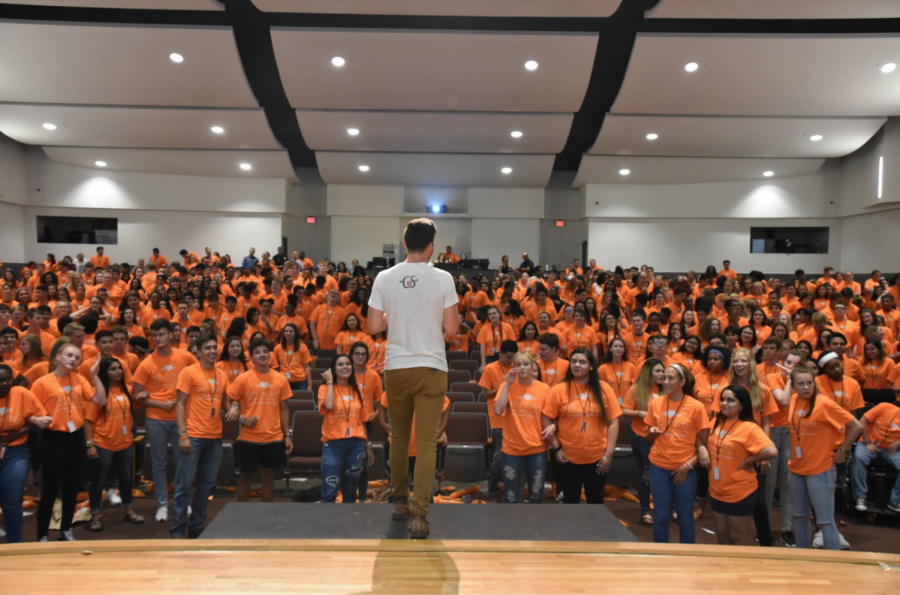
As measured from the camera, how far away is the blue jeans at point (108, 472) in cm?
568

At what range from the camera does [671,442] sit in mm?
4730

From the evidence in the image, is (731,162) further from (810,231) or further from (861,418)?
(861,418)

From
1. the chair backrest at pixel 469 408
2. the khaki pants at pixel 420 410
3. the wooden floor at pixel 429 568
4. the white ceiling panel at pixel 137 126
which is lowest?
the chair backrest at pixel 469 408

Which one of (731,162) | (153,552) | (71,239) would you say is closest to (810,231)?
(731,162)

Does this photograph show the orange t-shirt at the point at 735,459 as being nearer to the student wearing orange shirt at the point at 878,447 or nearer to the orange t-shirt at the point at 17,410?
the student wearing orange shirt at the point at 878,447

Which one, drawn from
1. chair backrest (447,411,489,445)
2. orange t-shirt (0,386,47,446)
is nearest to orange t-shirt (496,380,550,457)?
chair backrest (447,411,489,445)

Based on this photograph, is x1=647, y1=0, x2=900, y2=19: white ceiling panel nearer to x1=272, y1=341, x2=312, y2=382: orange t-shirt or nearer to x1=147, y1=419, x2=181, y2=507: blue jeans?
x1=272, y1=341, x2=312, y2=382: orange t-shirt

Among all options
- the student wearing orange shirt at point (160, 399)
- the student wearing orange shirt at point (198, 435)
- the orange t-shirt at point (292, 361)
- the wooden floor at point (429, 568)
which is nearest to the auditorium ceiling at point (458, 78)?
the orange t-shirt at point (292, 361)

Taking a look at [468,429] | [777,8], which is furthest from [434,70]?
[468,429]

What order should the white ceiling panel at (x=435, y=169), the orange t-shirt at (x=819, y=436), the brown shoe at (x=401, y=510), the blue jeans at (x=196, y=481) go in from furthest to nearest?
the white ceiling panel at (x=435, y=169)
the blue jeans at (x=196, y=481)
the orange t-shirt at (x=819, y=436)
the brown shoe at (x=401, y=510)

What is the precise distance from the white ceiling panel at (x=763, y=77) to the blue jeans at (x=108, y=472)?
36.3ft

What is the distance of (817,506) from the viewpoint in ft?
15.9

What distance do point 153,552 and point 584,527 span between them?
7.41 ft

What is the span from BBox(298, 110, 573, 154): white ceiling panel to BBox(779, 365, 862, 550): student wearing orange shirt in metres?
11.9
